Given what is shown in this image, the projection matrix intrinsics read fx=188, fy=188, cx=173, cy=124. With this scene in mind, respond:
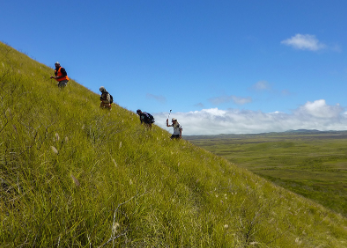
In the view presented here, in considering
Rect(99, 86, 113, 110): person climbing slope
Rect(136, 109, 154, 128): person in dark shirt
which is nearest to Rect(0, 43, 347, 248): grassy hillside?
Rect(99, 86, 113, 110): person climbing slope

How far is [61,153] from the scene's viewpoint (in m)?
2.83

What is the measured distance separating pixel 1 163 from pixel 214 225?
9.47 feet

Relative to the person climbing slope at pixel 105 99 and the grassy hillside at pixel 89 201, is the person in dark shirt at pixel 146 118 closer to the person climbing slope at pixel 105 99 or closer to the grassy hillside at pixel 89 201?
the person climbing slope at pixel 105 99

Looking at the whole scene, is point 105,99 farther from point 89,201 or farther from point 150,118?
point 89,201

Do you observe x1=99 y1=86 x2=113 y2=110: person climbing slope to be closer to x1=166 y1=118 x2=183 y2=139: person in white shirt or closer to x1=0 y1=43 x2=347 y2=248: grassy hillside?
x1=166 y1=118 x2=183 y2=139: person in white shirt

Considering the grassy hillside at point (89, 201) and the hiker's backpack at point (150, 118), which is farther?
the hiker's backpack at point (150, 118)

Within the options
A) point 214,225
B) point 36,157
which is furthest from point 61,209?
point 214,225

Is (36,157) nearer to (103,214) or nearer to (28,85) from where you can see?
(103,214)

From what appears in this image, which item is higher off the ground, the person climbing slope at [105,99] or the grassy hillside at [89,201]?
the person climbing slope at [105,99]

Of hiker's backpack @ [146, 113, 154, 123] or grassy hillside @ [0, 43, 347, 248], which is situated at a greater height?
hiker's backpack @ [146, 113, 154, 123]

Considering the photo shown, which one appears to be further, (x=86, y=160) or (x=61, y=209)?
(x=86, y=160)

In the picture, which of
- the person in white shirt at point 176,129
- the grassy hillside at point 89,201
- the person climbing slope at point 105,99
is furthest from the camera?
the person in white shirt at point 176,129

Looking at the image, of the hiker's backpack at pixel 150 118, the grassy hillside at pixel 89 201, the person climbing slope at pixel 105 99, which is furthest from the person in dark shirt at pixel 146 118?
the grassy hillside at pixel 89 201

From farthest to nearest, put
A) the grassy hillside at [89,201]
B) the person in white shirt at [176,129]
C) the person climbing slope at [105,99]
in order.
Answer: the person in white shirt at [176,129] < the person climbing slope at [105,99] < the grassy hillside at [89,201]
